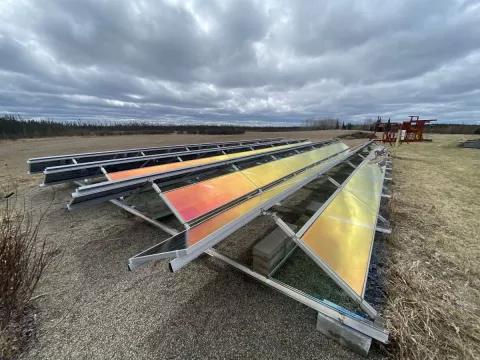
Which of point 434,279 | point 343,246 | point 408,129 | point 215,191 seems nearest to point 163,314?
point 215,191

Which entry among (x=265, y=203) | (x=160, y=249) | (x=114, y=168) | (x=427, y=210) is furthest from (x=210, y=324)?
(x=427, y=210)

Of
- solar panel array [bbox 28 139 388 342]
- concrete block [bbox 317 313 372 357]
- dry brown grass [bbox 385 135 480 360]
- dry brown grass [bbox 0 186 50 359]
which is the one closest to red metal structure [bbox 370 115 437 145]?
dry brown grass [bbox 385 135 480 360]

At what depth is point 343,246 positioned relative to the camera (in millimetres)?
2385

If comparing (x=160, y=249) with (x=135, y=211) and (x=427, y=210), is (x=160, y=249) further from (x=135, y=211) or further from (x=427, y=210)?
(x=427, y=210)

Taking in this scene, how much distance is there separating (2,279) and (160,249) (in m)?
1.56

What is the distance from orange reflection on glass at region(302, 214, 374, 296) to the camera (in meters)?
2.03

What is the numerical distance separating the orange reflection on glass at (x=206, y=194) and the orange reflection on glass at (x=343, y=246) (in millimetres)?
1420

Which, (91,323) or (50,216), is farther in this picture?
(50,216)

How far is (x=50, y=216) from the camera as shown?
4.83 m

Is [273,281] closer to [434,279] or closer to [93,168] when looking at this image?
[434,279]

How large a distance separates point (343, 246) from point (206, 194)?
206 cm

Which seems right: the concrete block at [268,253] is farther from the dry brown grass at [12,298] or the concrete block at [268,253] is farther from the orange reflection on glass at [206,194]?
the dry brown grass at [12,298]

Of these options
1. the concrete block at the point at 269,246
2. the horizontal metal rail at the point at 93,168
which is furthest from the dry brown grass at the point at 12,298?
the horizontal metal rail at the point at 93,168

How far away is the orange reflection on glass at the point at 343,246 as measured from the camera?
2027 mm
